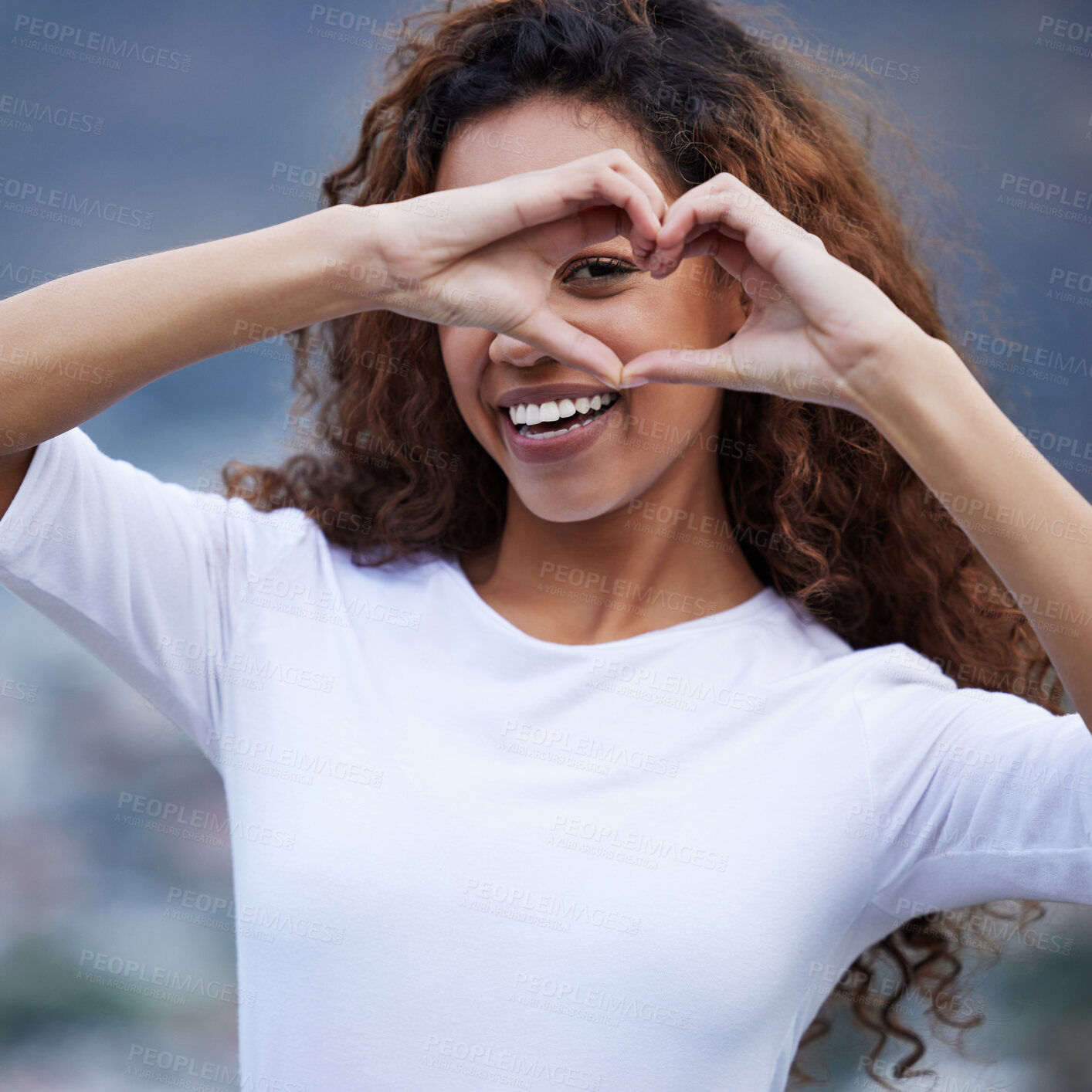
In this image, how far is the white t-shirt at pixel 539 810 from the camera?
3.59 ft

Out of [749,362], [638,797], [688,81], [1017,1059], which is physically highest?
[688,81]

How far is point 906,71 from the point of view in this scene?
7.37 feet

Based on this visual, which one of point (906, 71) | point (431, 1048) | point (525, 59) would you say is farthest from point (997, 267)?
point (431, 1048)

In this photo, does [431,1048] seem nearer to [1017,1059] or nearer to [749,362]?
[749,362]

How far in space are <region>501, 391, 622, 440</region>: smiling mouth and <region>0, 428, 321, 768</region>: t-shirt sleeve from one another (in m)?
0.35

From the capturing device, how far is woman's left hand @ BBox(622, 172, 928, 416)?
1.03 meters

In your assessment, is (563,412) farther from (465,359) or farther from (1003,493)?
(1003,493)

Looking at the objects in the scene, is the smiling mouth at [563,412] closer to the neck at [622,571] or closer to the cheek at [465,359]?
the cheek at [465,359]

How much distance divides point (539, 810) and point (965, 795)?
17.8 inches

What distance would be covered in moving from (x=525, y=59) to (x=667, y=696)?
2.53 feet

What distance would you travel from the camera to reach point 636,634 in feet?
4.38
